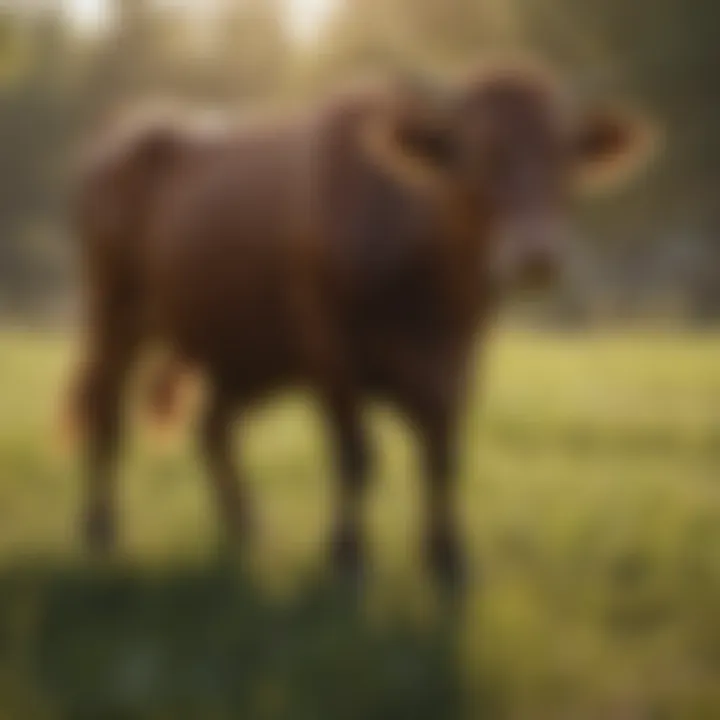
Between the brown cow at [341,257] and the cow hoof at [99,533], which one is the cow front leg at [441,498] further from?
the cow hoof at [99,533]

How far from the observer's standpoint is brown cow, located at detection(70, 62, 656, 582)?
1134 mm

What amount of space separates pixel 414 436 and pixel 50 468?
0.30m

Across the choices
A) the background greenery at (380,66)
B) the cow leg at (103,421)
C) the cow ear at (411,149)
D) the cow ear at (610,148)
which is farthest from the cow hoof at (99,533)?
the cow ear at (610,148)

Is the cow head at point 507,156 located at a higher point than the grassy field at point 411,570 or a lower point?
higher

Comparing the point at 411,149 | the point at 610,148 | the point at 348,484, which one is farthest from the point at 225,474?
the point at 610,148

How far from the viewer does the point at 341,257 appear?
117 centimetres

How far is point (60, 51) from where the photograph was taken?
1.20 meters

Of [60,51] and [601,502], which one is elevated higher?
[60,51]

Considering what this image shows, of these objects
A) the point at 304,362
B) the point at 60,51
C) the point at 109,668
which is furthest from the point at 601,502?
the point at 60,51

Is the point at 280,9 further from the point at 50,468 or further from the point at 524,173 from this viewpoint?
the point at 50,468

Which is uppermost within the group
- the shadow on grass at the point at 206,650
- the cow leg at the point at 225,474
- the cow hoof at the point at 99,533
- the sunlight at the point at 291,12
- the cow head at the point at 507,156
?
the sunlight at the point at 291,12

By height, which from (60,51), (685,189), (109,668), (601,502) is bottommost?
(109,668)

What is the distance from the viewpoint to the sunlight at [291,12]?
118 centimetres

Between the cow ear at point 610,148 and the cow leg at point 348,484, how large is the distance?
0.86 ft
